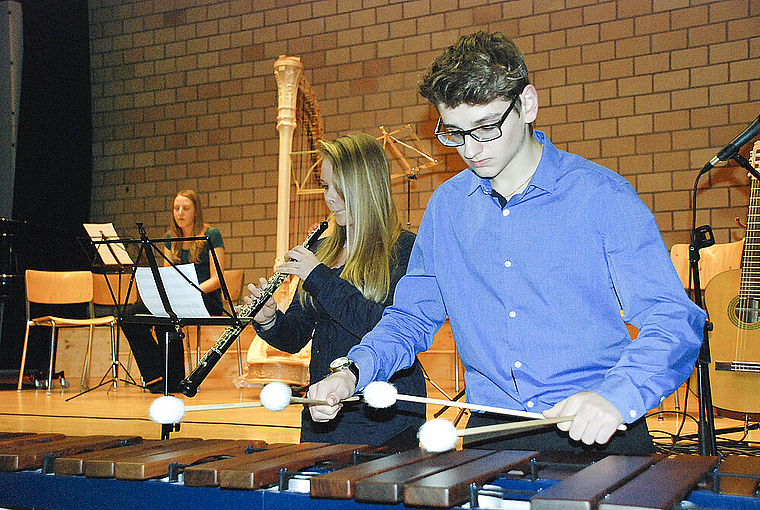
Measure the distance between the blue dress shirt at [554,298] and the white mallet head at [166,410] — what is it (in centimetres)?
40

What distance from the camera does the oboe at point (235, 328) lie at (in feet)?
8.13

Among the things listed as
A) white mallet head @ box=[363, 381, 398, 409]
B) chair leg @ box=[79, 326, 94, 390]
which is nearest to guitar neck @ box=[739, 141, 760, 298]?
white mallet head @ box=[363, 381, 398, 409]

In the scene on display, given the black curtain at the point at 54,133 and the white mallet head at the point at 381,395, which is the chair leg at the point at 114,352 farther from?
the white mallet head at the point at 381,395

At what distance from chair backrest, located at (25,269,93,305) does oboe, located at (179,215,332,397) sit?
372 cm

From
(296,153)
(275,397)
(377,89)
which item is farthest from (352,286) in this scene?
(377,89)

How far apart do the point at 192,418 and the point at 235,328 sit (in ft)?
3.93

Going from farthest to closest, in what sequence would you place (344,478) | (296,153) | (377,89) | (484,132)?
(377,89) < (296,153) < (484,132) < (344,478)

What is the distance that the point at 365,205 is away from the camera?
2.37 metres

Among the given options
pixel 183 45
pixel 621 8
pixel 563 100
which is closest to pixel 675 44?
pixel 621 8

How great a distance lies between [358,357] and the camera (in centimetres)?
169

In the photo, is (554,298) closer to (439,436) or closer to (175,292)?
(439,436)

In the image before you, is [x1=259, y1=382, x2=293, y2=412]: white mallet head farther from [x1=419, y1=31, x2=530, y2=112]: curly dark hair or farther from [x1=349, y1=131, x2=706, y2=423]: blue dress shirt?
[x1=419, y1=31, x2=530, y2=112]: curly dark hair

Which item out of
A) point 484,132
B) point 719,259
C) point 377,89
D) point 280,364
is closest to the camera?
point 484,132

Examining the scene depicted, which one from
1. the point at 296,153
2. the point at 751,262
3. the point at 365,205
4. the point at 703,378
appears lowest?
the point at 703,378
